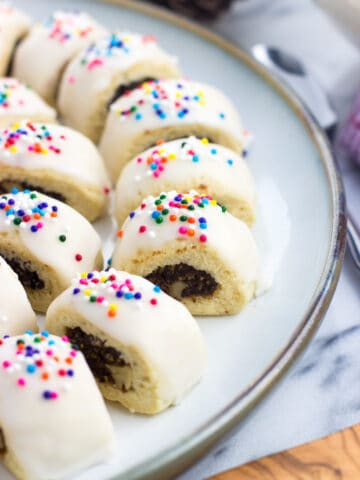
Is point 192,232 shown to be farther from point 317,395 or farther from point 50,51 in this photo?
point 50,51

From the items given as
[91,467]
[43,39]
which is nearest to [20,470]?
[91,467]

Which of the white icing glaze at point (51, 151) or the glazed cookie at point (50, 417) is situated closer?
the glazed cookie at point (50, 417)

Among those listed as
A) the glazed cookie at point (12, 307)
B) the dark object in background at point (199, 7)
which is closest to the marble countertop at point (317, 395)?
the glazed cookie at point (12, 307)

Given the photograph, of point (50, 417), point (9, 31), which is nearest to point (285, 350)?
point (50, 417)

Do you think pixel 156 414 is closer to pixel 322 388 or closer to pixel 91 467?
pixel 91 467

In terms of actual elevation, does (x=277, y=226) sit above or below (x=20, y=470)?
above

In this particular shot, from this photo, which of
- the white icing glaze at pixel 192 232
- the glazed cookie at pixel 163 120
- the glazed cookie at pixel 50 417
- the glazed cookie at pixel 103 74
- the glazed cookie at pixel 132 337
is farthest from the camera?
the glazed cookie at pixel 103 74

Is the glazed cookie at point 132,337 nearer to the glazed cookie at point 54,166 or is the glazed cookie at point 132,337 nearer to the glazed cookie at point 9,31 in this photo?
the glazed cookie at point 54,166
